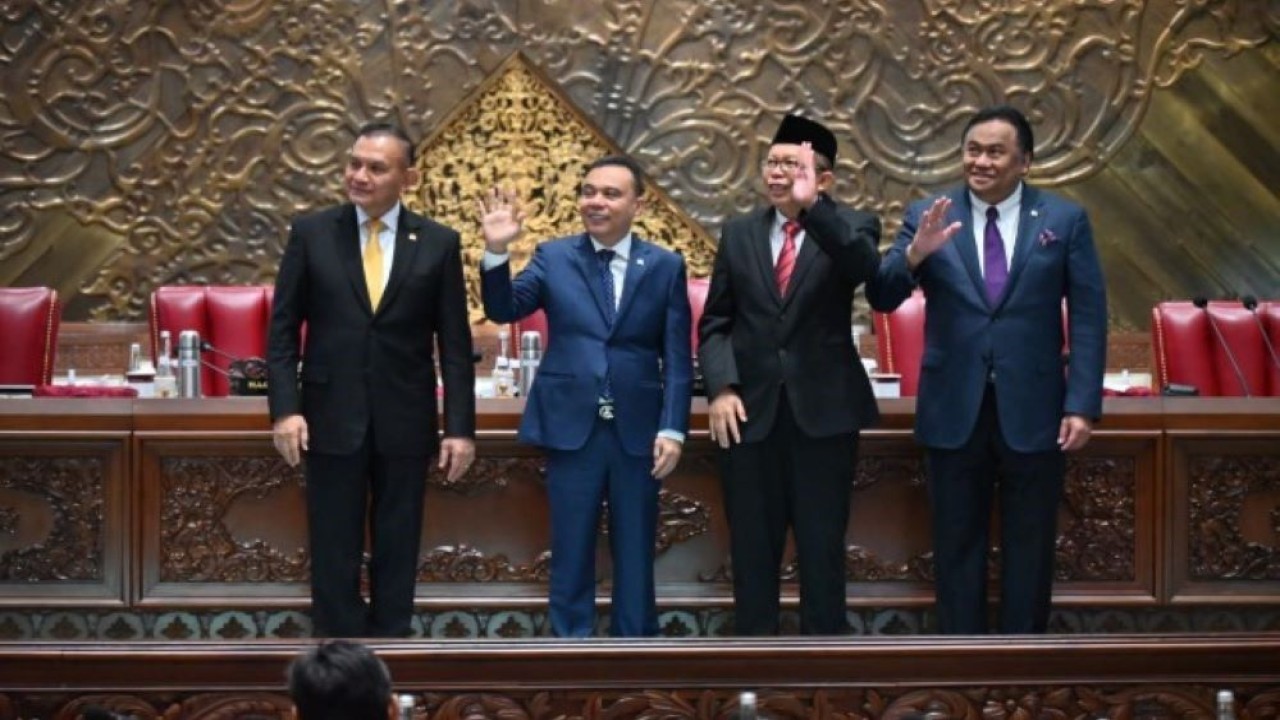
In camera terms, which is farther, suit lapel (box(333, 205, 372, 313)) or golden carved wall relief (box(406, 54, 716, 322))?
golden carved wall relief (box(406, 54, 716, 322))

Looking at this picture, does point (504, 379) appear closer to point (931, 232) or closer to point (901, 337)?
point (901, 337)

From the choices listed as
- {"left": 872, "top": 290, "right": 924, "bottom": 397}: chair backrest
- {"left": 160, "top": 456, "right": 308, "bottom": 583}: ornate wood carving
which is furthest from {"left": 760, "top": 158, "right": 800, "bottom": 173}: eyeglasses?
{"left": 872, "top": 290, "right": 924, "bottom": 397}: chair backrest

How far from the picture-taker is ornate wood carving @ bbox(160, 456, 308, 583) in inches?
197

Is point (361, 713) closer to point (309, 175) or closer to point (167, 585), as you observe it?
point (167, 585)

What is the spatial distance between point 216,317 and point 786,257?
7.75ft

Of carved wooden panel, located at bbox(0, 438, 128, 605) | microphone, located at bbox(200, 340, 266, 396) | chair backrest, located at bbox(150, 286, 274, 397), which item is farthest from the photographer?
chair backrest, located at bbox(150, 286, 274, 397)

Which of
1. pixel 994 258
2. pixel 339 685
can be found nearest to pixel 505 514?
pixel 994 258

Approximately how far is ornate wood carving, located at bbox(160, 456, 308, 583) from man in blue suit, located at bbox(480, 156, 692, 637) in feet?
2.42

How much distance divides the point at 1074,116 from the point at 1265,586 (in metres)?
3.17

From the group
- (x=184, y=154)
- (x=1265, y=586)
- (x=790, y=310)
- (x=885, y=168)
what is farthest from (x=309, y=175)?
(x=1265, y=586)

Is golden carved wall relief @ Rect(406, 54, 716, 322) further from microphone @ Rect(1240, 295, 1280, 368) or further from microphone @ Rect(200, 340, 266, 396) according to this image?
microphone @ Rect(200, 340, 266, 396)

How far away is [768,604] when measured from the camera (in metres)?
4.71

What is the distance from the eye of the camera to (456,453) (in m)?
4.56

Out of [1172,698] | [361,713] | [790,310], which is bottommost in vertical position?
[1172,698]
